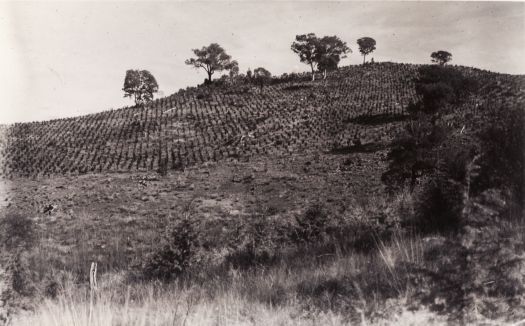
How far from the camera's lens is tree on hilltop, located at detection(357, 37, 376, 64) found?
8012cm

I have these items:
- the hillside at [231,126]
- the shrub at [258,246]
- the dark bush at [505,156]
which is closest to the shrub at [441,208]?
the dark bush at [505,156]

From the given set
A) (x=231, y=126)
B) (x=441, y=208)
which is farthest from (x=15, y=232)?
(x=231, y=126)

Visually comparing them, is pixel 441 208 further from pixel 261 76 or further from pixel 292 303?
pixel 261 76

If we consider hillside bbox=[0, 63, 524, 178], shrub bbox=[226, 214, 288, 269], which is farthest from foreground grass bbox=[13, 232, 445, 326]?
hillside bbox=[0, 63, 524, 178]

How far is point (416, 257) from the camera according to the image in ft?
15.6

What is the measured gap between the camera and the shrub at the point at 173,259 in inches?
301

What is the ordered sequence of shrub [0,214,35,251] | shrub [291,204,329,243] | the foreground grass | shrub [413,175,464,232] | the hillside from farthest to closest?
1. the hillside
2. shrub [0,214,35,251]
3. shrub [291,204,329,243]
4. shrub [413,175,464,232]
5. the foreground grass

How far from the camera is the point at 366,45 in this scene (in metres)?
80.1

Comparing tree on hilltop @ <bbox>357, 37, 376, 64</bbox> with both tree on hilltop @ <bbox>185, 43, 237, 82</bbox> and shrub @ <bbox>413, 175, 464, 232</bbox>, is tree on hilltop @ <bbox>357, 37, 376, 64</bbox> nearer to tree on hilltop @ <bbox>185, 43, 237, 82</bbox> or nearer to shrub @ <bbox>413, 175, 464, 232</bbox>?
tree on hilltop @ <bbox>185, 43, 237, 82</bbox>

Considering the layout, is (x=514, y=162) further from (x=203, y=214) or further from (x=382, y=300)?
(x=203, y=214)

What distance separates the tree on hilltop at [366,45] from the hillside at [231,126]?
13.9m

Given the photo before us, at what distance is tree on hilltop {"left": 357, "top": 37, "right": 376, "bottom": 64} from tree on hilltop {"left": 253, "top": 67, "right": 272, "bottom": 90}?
24.5 m

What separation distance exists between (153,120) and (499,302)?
2119 inches

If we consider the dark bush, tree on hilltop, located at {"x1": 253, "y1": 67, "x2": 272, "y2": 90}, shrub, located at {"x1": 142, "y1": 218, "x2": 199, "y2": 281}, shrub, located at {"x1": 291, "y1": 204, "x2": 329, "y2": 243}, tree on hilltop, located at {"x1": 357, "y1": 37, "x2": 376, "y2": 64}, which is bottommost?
shrub, located at {"x1": 142, "y1": 218, "x2": 199, "y2": 281}
